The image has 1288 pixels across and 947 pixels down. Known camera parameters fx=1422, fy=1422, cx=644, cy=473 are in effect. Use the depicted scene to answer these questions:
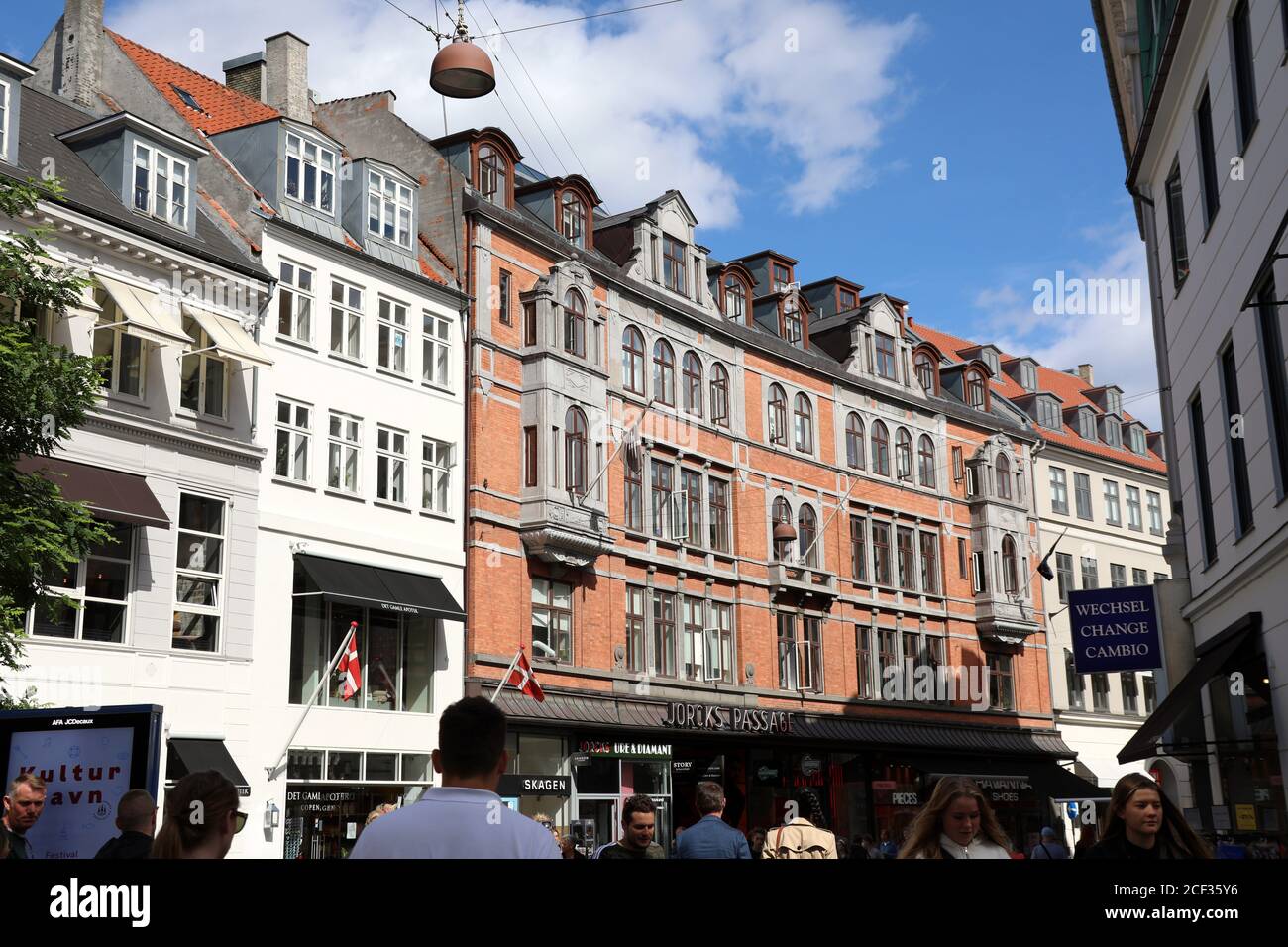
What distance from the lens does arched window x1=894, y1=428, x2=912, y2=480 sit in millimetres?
48906

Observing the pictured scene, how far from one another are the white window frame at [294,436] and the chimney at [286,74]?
10433 millimetres

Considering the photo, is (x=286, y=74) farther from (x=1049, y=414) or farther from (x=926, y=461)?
(x=1049, y=414)

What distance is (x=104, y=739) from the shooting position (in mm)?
12836

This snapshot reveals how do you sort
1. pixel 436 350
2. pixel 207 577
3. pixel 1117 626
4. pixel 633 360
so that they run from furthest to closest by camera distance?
pixel 633 360, pixel 436 350, pixel 207 577, pixel 1117 626

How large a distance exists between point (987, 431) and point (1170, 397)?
1329 inches

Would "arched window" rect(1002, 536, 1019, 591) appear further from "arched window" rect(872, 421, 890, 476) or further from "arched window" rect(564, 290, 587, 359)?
"arched window" rect(564, 290, 587, 359)

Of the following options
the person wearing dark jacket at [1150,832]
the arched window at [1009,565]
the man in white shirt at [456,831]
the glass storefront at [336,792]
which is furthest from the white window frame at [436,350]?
the man in white shirt at [456,831]

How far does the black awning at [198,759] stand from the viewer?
25.4 m

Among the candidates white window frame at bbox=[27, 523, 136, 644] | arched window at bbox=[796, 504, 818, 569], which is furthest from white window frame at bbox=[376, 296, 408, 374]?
arched window at bbox=[796, 504, 818, 569]

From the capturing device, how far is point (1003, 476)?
52906 millimetres

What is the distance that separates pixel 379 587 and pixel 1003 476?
29721mm

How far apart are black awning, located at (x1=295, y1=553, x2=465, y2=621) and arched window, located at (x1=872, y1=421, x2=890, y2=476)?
20.2 meters

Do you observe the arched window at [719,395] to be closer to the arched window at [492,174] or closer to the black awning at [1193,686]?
the arched window at [492,174]

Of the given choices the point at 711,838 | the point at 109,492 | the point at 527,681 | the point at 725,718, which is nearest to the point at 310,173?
the point at 109,492
